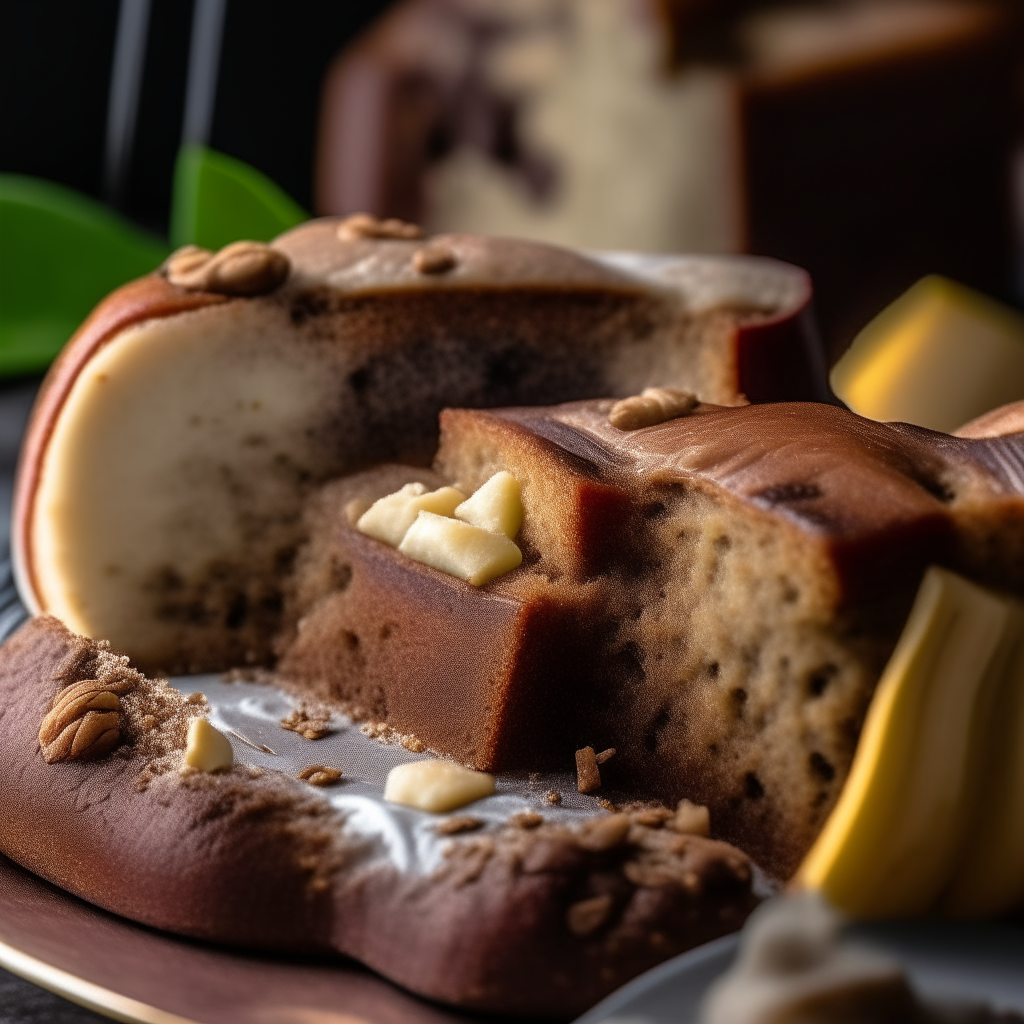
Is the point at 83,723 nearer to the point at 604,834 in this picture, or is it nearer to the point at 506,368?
the point at 604,834

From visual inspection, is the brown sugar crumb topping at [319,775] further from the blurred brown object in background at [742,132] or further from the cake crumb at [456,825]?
the blurred brown object in background at [742,132]

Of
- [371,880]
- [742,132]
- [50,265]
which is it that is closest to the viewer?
[371,880]

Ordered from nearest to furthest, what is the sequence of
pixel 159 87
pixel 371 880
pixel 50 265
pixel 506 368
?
pixel 371 880 → pixel 506 368 → pixel 50 265 → pixel 159 87

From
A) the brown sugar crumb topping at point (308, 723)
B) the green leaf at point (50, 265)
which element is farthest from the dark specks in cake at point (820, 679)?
the green leaf at point (50, 265)

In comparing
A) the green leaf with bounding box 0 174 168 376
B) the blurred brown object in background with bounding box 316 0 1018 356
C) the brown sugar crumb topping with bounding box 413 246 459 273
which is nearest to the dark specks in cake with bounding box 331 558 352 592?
the brown sugar crumb topping with bounding box 413 246 459 273

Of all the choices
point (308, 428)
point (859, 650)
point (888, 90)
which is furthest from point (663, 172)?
point (859, 650)

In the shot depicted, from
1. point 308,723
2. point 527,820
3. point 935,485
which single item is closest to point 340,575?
point 308,723

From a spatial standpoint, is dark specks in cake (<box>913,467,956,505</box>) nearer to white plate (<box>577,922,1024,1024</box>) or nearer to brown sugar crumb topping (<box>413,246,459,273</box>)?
white plate (<box>577,922,1024,1024</box>)
